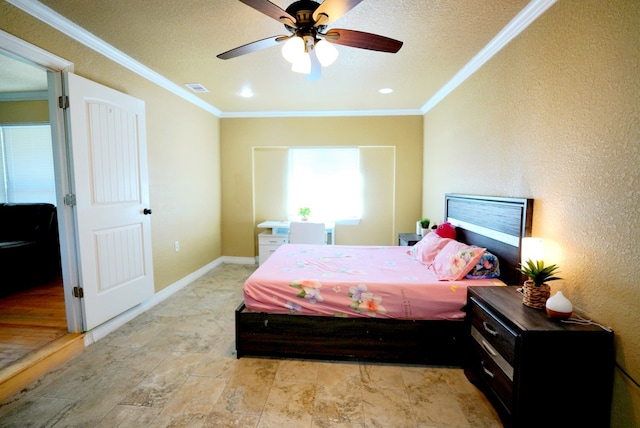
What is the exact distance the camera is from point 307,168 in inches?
191

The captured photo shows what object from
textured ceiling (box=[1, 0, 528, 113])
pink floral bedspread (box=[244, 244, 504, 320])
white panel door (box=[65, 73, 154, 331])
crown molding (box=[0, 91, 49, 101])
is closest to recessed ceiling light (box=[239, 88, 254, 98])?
textured ceiling (box=[1, 0, 528, 113])

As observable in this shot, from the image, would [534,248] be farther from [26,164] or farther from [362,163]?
[26,164]

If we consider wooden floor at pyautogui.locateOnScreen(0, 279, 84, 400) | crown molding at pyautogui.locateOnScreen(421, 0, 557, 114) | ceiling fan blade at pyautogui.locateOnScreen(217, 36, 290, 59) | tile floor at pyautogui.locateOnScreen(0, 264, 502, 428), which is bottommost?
tile floor at pyautogui.locateOnScreen(0, 264, 502, 428)

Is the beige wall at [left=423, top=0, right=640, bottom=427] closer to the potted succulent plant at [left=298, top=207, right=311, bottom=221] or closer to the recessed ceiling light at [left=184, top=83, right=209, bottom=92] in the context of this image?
the potted succulent plant at [left=298, top=207, right=311, bottom=221]

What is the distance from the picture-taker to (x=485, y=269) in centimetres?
213

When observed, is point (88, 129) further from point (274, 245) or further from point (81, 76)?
point (274, 245)

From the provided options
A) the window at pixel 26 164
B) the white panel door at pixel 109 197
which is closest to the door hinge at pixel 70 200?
the white panel door at pixel 109 197

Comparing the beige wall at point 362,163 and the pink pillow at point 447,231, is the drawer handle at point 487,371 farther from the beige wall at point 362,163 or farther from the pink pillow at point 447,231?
the beige wall at point 362,163

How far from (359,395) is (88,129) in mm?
2875

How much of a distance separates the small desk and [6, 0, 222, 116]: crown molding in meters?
2.23

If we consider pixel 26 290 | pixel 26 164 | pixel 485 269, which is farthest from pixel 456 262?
pixel 26 164

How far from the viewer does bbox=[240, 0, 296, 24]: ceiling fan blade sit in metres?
1.41

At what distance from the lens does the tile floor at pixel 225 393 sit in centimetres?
160

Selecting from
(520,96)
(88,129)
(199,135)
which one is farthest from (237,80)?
(520,96)
